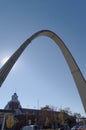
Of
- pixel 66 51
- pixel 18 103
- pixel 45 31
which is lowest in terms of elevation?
pixel 66 51

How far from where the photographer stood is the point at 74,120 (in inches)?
3445

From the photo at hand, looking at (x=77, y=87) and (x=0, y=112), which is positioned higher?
(x=0, y=112)

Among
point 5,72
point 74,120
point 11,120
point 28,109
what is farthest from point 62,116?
point 5,72

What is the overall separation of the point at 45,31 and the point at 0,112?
57.5 m

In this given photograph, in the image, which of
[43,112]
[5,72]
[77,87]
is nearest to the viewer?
[5,72]

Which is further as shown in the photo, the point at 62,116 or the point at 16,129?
the point at 62,116

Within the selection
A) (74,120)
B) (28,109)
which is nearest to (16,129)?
(28,109)

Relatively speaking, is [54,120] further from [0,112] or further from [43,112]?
[0,112]

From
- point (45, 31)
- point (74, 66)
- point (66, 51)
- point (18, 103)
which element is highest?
point (18, 103)

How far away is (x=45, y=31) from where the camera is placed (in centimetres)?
2397

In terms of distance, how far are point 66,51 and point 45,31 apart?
10.5 ft

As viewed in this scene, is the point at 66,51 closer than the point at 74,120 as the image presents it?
Yes

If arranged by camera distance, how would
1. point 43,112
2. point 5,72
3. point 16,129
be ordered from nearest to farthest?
point 5,72 → point 16,129 → point 43,112

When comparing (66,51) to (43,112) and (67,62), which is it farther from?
(43,112)
